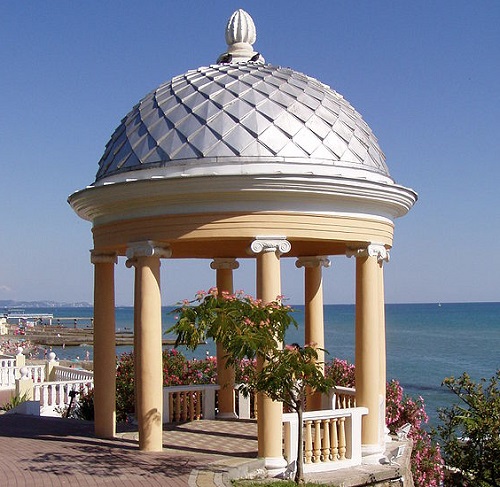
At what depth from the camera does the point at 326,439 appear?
41.3 feet

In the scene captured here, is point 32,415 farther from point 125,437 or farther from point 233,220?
point 233,220

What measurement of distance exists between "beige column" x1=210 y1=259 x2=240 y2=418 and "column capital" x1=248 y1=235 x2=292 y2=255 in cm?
528

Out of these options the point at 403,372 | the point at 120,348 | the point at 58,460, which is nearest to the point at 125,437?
the point at 58,460

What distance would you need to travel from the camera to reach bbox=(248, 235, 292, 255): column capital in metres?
12.3

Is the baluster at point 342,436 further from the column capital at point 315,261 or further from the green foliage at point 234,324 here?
the column capital at point 315,261

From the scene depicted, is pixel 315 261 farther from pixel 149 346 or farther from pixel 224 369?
pixel 149 346

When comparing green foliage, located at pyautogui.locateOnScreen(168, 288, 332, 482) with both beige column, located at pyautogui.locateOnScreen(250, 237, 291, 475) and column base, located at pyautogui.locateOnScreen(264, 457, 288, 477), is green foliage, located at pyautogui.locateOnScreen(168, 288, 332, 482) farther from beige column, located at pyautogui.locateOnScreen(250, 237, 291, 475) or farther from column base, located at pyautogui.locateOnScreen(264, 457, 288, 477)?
column base, located at pyautogui.locateOnScreen(264, 457, 288, 477)

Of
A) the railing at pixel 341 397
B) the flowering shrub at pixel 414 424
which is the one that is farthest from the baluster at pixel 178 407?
the flowering shrub at pixel 414 424

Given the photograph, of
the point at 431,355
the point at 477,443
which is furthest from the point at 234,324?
the point at 431,355

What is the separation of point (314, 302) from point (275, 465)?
5.40 m

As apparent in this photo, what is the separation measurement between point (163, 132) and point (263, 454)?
5.65 m

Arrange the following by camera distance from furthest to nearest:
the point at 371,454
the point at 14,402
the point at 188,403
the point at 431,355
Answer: the point at 431,355 < the point at 14,402 < the point at 188,403 < the point at 371,454

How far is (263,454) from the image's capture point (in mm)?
12141

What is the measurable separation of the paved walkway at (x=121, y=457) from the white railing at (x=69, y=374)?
272 inches
